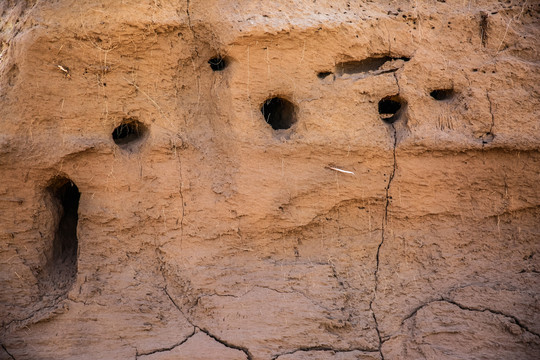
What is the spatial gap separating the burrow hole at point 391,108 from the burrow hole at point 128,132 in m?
1.42

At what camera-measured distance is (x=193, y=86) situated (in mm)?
3143

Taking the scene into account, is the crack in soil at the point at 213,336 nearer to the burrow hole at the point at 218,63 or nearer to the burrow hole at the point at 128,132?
the burrow hole at the point at 128,132

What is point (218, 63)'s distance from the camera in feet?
10.2

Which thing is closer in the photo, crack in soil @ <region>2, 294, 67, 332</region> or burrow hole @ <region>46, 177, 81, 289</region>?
crack in soil @ <region>2, 294, 67, 332</region>

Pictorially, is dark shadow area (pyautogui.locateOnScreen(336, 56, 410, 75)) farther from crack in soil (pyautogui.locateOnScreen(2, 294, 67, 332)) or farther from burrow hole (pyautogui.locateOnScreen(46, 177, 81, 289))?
crack in soil (pyautogui.locateOnScreen(2, 294, 67, 332))

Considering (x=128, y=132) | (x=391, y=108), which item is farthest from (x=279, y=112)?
(x=128, y=132)

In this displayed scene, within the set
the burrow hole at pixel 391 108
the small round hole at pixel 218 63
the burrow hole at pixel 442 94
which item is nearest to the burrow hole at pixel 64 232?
the small round hole at pixel 218 63

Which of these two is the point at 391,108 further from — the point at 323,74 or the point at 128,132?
the point at 128,132

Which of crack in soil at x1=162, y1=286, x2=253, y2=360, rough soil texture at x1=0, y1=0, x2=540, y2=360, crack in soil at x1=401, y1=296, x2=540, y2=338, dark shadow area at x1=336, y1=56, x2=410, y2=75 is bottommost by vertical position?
crack in soil at x1=162, y1=286, x2=253, y2=360

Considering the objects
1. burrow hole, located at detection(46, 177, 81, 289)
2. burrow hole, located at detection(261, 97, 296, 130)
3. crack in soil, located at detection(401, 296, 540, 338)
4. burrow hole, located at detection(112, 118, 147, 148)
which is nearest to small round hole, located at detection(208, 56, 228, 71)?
burrow hole, located at detection(261, 97, 296, 130)

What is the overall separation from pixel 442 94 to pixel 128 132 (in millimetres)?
1887

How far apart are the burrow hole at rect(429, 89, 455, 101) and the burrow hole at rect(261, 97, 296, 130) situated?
83 cm

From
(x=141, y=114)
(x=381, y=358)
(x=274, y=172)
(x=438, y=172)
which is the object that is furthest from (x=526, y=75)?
(x=141, y=114)

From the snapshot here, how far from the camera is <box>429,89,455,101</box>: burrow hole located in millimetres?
3138
